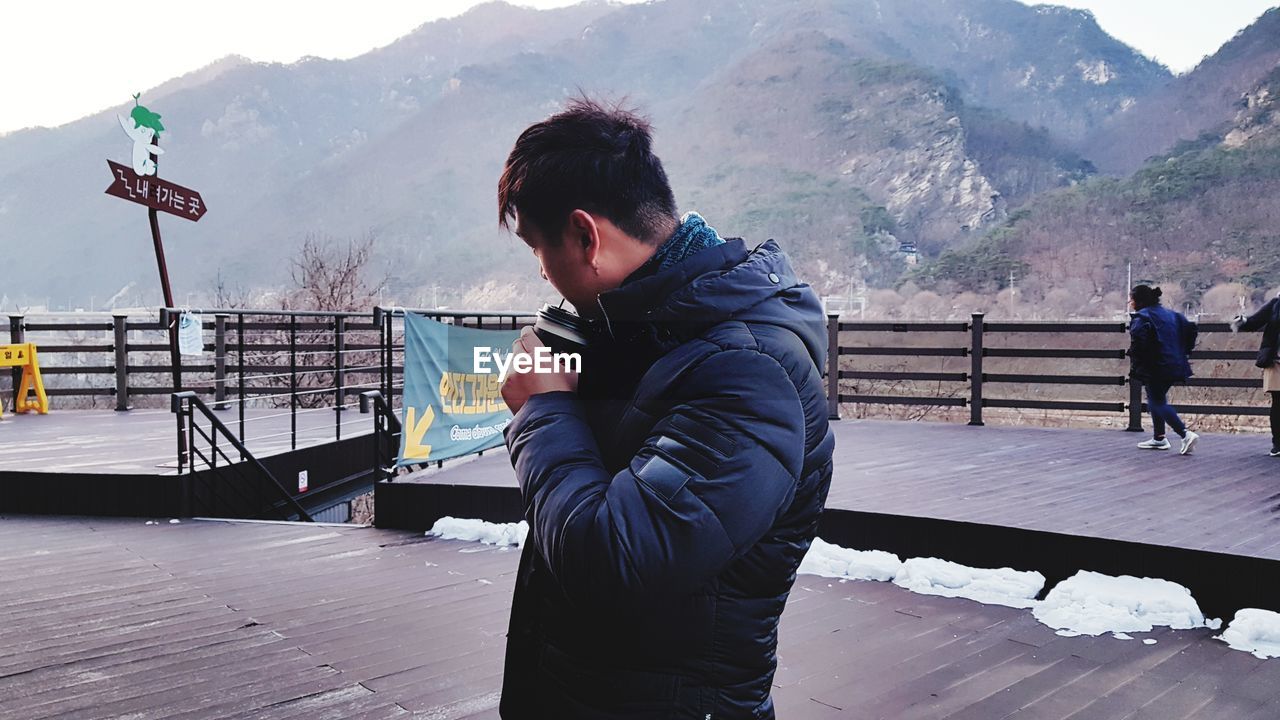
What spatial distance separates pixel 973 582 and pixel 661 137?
7541cm

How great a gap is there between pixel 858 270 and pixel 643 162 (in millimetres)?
89669

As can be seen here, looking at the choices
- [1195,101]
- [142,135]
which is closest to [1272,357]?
[142,135]

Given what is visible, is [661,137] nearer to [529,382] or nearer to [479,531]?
[479,531]

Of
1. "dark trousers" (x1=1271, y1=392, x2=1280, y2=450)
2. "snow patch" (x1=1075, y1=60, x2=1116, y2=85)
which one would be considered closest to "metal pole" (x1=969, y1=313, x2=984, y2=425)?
"dark trousers" (x1=1271, y1=392, x2=1280, y2=450)

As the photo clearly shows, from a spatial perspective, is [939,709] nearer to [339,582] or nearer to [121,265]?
[339,582]

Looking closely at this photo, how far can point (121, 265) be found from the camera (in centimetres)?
12181

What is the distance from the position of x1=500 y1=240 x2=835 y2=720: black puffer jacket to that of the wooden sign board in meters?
11.0

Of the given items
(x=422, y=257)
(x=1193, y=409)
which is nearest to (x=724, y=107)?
(x=422, y=257)

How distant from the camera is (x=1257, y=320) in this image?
7023mm

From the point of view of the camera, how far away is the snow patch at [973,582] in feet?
12.8

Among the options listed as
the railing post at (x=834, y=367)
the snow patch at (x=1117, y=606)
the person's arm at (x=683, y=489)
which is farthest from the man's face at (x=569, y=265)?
the railing post at (x=834, y=367)

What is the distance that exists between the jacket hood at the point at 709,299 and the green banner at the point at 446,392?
460 centimetres

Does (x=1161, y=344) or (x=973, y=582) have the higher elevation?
(x=1161, y=344)

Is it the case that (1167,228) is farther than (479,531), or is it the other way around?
(1167,228)
